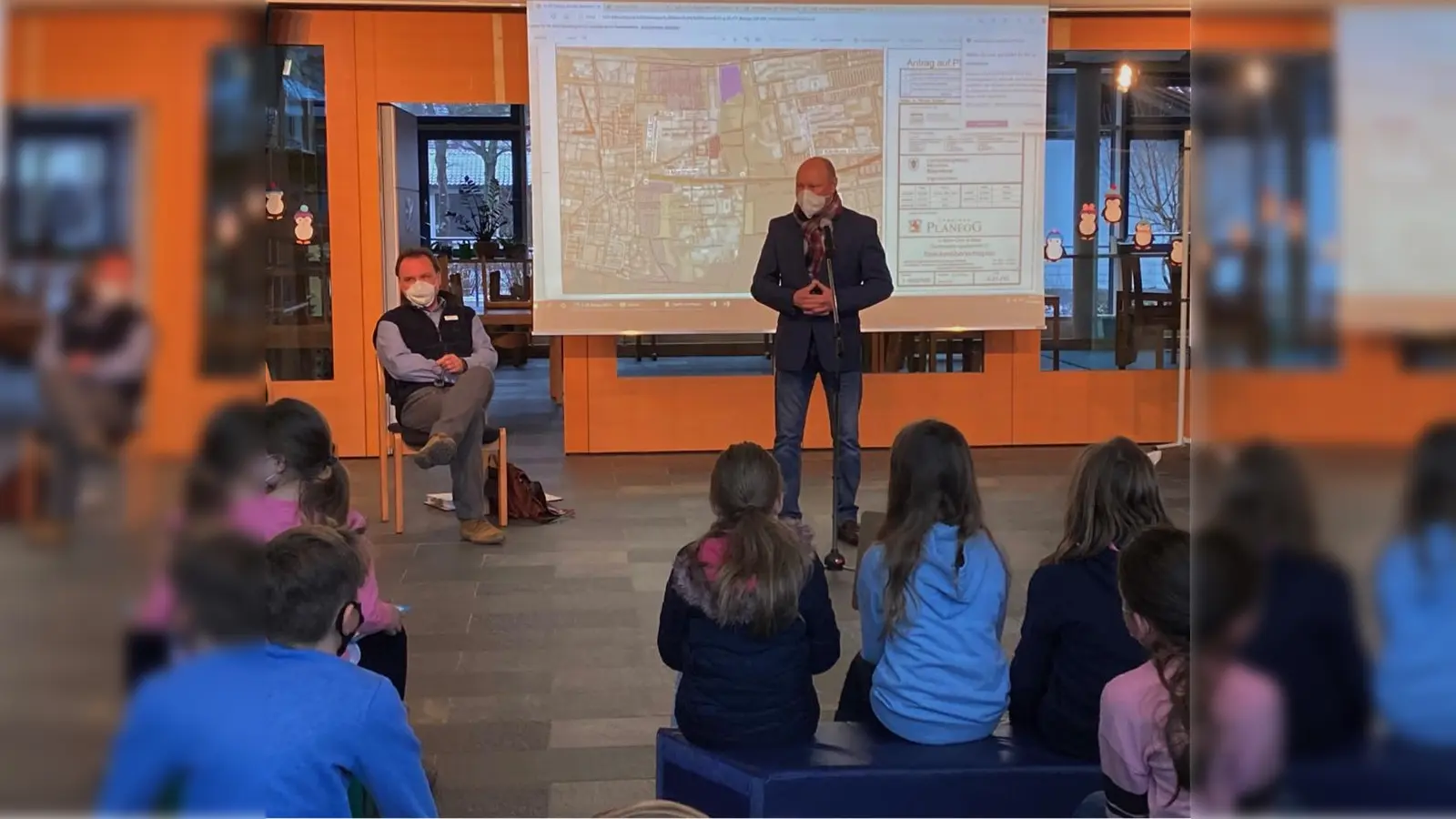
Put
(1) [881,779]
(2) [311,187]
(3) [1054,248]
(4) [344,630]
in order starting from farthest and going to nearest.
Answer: (3) [1054,248] → (2) [311,187] → (4) [344,630] → (1) [881,779]

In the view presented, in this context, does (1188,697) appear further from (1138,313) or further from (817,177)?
(1138,313)

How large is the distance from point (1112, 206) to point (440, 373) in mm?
4028

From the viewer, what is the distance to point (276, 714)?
95 cm

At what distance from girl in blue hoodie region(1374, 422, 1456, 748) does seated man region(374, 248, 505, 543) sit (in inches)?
181

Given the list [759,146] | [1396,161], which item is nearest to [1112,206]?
[759,146]

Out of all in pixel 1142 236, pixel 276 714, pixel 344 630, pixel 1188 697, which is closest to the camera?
pixel 276 714

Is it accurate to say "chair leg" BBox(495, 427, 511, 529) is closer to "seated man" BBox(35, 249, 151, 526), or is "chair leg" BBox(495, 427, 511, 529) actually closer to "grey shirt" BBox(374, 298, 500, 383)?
"grey shirt" BBox(374, 298, 500, 383)

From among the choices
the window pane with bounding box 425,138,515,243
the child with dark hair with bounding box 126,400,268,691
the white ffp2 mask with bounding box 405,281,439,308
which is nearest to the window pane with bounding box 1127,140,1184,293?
the white ffp2 mask with bounding box 405,281,439,308

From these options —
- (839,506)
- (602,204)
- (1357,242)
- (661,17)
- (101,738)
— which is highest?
(661,17)

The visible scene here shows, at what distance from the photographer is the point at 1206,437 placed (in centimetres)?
31

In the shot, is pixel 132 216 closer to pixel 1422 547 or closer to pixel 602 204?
pixel 1422 547

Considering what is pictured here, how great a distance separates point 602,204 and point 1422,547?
20.5 ft

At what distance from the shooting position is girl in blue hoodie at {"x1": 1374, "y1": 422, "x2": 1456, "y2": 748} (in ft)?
0.90

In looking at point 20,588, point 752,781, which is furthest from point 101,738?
point 752,781
